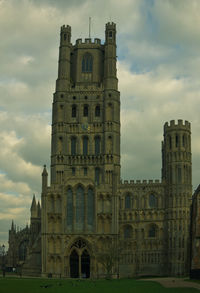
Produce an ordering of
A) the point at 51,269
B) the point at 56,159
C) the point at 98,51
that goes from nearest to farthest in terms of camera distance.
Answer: the point at 51,269, the point at 56,159, the point at 98,51

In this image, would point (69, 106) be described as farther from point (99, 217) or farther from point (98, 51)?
point (99, 217)

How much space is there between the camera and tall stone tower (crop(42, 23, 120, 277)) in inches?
3944

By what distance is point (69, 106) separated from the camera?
11400cm

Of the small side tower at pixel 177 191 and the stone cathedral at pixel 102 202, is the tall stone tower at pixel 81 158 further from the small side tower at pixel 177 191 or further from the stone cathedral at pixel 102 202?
the small side tower at pixel 177 191

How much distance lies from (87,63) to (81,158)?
2175 cm

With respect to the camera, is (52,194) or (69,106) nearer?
(52,194)

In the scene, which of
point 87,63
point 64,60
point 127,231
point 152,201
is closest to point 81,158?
point 152,201

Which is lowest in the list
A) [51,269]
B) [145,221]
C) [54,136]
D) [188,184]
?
[51,269]

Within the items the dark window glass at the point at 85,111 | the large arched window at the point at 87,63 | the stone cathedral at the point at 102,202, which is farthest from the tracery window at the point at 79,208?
the large arched window at the point at 87,63

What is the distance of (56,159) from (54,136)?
5.14 meters

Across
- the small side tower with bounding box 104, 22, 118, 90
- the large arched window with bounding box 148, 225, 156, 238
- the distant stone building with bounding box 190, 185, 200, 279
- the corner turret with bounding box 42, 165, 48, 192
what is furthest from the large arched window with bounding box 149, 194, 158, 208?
the distant stone building with bounding box 190, 185, 200, 279

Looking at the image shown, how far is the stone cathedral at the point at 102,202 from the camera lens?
9969 cm

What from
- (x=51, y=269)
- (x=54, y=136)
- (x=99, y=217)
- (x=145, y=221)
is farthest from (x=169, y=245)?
(x=54, y=136)

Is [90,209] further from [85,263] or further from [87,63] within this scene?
[87,63]
